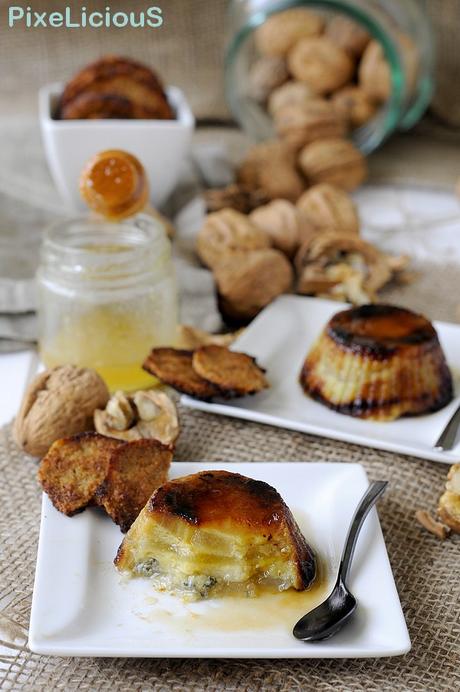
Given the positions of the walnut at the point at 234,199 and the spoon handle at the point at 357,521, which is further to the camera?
the walnut at the point at 234,199

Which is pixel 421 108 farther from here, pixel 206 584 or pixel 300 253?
pixel 206 584

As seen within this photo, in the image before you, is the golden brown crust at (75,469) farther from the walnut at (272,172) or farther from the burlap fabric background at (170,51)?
the burlap fabric background at (170,51)

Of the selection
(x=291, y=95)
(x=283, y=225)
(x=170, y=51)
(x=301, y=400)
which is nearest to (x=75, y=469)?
(x=301, y=400)

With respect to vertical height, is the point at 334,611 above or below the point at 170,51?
below

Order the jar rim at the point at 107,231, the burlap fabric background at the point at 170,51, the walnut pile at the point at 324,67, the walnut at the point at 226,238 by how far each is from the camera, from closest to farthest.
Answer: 1. the jar rim at the point at 107,231
2. the walnut at the point at 226,238
3. the walnut pile at the point at 324,67
4. the burlap fabric background at the point at 170,51

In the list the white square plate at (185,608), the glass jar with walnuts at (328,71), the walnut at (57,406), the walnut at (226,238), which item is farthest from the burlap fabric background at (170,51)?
the white square plate at (185,608)

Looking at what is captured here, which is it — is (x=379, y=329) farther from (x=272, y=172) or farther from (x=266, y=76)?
(x=266, y=76)

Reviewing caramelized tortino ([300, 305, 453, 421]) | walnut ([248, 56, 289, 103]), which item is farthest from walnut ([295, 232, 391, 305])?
walnut ([248, 56, 289, 103])

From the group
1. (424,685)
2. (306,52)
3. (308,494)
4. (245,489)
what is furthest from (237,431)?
(306,52)
